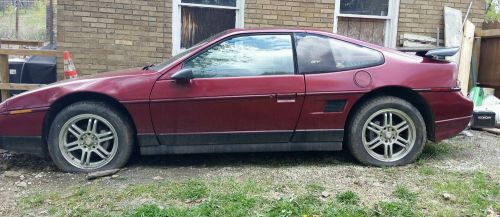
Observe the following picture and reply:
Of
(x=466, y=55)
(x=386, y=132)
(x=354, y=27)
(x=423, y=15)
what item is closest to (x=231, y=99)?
(x=386, y=132)

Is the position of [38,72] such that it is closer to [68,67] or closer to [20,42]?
[68,67]

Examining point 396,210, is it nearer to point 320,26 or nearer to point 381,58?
point 381,58

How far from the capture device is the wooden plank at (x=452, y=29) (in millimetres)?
7742

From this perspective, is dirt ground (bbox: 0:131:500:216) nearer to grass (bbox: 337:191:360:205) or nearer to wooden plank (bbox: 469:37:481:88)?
grass (bbox: 337:191:360:205)

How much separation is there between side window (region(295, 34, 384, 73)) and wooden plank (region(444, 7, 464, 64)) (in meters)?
3.62

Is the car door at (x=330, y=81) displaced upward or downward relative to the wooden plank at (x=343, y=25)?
downward

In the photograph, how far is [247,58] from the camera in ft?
15.2

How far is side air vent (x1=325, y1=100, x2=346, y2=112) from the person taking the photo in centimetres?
461

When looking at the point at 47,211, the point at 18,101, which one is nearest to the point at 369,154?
the point at 47,211

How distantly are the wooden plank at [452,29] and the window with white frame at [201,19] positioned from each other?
132 inches

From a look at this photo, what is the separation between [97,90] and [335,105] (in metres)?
2.28

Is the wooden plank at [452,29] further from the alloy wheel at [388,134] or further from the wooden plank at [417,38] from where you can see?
the alloy wheel at [388,134]

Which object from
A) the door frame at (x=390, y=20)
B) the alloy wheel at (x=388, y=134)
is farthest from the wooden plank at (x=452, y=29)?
the alloy wheel at (x=388, y=134)

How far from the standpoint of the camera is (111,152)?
4.57 metres
